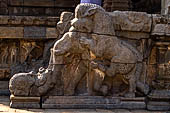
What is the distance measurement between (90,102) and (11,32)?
253cm

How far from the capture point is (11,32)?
6195mm

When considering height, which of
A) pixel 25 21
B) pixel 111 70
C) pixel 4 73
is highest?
pixel 25 21

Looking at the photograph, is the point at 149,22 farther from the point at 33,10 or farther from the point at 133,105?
the point at 33,10

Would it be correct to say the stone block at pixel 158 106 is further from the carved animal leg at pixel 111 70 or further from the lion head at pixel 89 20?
the lion head at pixel 89 20

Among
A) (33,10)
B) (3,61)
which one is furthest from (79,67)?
(33,10)

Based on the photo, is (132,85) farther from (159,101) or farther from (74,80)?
(74,80)

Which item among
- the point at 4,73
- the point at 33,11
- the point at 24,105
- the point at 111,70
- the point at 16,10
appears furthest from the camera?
the point at 33,11

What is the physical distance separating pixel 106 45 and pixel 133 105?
1.28m

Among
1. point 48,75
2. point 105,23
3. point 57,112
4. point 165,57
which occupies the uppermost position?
point 105,23

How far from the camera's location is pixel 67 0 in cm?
1227

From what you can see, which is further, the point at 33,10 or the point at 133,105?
the point at 33,10

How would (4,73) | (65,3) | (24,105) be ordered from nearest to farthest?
(24,105), (4,73), (65,3)

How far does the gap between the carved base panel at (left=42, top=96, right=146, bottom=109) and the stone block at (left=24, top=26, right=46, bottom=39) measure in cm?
171

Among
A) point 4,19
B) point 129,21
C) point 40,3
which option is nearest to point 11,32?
point 4,19
